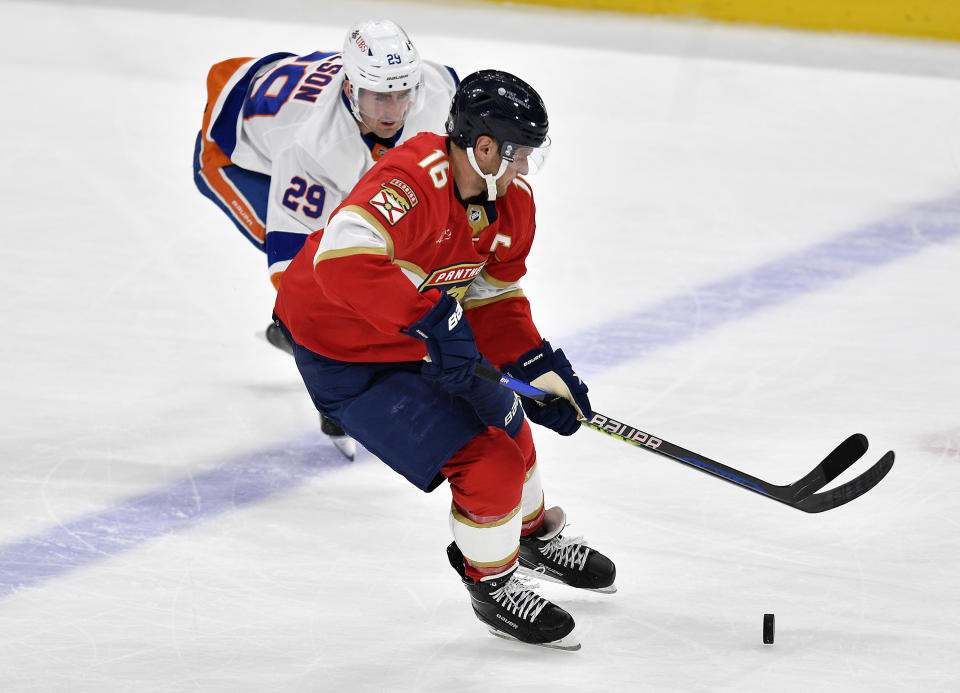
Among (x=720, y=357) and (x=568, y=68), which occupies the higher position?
(x=568, y=68)

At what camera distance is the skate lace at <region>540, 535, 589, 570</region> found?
2.84 meters

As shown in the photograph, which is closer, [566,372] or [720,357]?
[566,372]

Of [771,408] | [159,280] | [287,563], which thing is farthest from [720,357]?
[159,280]

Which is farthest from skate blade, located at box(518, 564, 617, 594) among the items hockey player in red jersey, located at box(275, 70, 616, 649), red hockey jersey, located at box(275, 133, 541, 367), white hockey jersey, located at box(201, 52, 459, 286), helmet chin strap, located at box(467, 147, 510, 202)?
white hockey jersey, located at box(201, 52, 459, 286)

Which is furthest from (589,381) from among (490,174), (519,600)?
(490,174)

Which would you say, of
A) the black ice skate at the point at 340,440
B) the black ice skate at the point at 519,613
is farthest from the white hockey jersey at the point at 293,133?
the black ice skate at the point at 519,613

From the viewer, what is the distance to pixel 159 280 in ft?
14.2

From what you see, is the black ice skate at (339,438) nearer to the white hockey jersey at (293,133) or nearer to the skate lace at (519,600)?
the white hockey jersey at (293,133)

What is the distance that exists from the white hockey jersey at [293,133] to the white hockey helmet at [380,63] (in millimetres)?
90

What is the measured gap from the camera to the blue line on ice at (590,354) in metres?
3.00

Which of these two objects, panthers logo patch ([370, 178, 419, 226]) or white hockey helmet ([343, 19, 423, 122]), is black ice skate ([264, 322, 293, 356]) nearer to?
white hockey helmet ([343, 19, 423, 122])

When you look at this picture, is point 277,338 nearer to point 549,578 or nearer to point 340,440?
point 340,440

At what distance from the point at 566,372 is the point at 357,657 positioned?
27.5 inches

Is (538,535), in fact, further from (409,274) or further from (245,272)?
(245,272)
